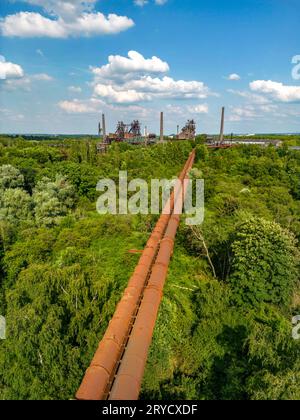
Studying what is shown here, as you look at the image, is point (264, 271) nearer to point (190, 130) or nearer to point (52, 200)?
point (52, 200)

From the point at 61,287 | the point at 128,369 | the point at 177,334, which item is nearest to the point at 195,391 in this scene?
the point at 177,334

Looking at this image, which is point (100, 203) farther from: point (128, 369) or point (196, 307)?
point (128, 369)

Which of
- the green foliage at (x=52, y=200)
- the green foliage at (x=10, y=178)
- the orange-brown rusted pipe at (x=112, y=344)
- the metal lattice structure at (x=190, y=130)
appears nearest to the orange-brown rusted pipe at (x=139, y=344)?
the orange-brown rusted pipe at (x=112, y=344)

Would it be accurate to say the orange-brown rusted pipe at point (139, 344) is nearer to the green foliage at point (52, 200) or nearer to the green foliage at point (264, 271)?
the green foliage at point (264, 271)

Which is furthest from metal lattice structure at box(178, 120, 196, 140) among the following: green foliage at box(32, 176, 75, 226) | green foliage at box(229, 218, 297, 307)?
green foliage at box(229, 218, 297, 307)

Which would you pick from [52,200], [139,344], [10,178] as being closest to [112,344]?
[139,344]

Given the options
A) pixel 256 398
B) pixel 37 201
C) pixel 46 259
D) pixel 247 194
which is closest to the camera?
pixel 256 398
